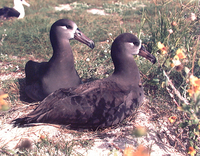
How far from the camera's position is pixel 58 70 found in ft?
10.1

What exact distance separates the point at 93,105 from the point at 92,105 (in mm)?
11

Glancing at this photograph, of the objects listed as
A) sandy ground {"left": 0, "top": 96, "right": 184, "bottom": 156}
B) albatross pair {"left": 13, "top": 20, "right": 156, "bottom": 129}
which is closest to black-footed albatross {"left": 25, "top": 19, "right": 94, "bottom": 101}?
albatross pair {"left": 13, "top": 20, "right": 156, "bottom": 129}

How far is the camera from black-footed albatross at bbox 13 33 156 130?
2.46 meters

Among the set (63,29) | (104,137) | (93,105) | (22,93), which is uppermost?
(63,29)

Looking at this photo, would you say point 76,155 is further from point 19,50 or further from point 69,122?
point 19,50

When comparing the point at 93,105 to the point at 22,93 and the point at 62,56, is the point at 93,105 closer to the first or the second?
the point at 62,56

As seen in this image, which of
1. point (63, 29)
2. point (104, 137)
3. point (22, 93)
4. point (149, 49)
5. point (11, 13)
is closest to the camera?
point (104, 137)

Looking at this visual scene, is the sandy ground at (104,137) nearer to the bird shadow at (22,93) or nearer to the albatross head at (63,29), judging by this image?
the bird shadow at (22,93)

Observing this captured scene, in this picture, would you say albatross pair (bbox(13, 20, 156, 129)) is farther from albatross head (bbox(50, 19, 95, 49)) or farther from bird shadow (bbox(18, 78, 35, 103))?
albatross head (bbox(50, 19, 95, 49))

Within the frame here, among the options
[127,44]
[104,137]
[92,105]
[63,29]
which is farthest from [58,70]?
[104,137]

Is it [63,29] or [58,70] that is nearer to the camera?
[58,70]

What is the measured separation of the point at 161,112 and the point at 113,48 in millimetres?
1063

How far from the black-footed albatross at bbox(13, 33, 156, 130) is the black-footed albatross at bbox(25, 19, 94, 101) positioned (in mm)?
368

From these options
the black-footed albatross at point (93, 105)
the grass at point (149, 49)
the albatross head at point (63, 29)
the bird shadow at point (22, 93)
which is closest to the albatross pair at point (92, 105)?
the black-footed albatross at point (93, 105)
